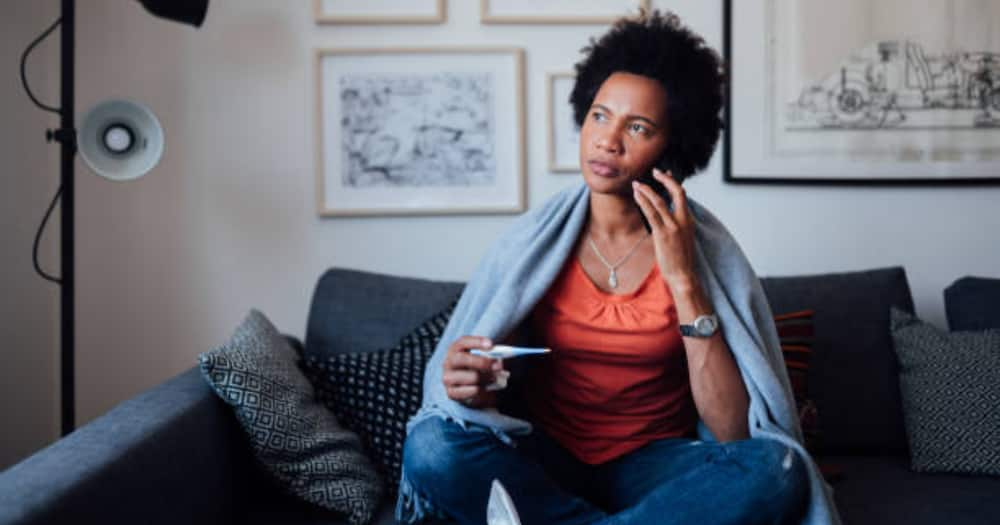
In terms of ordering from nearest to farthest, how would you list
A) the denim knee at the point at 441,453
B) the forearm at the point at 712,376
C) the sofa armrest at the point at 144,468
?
the sofa armrest at the point at 144,468 < the denim knee at the point at 441,453 < the forearm at the point at 712,376

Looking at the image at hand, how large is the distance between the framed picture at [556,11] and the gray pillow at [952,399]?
1.10 metres

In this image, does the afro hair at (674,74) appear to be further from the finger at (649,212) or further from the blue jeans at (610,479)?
the blue jeans at (610,479)

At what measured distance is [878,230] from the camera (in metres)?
2.62

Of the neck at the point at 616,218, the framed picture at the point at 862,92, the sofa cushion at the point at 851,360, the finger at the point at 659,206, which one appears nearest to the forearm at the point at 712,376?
the finger at the point at 659,206

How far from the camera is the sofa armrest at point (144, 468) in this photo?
1280mm

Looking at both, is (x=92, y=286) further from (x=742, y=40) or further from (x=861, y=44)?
(x=861, y=44)

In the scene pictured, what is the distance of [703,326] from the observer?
1.72 meters

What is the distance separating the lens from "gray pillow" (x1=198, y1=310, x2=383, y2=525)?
1798 millimetres

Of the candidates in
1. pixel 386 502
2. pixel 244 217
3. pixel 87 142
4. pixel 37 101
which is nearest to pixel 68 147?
pixel 87 142

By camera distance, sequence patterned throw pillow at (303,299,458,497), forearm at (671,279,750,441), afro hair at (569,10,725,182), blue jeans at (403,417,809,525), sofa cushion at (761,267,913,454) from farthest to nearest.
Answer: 1. sofa cushion at (761,267,913,454)
2. patterned throw pillow at (303,299,458,497)
3. afro hair at (569,10,725,182)
4. forearm at (671,279,750,441)
5. blue jeans at (403,417,809,525)

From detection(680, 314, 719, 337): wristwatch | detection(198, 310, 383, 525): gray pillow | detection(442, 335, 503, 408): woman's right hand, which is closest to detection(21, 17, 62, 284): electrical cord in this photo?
detection(198, 310, 383, 525): gray pillow

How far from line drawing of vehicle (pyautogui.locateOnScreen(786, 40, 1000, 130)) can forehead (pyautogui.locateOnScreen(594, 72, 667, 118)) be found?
2.92ft

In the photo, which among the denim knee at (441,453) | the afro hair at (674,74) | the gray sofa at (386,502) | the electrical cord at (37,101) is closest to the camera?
the gray sofa at (386,502)

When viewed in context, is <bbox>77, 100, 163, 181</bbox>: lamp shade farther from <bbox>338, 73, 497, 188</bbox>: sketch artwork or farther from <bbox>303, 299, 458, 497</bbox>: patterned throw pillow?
<bbox>303, 299, 458, 497</bbox>: patterned throw pillow
